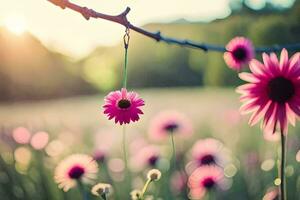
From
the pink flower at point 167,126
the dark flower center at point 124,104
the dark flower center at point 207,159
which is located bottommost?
the dark flower center at point 124,104

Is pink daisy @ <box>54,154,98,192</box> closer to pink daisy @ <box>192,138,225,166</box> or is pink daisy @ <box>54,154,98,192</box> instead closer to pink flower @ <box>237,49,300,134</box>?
pink daisy @ <box>192,138,225,166</box>

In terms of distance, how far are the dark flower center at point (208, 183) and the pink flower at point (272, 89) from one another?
768 millimetres

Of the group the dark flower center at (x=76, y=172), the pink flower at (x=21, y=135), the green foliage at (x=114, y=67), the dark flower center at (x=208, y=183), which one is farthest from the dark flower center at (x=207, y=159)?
the green foliage at (x=114, y=67)

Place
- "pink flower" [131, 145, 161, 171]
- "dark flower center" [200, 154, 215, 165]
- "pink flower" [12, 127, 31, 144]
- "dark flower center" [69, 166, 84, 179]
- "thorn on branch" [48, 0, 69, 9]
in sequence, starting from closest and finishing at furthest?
"thorn on branch" [48, 0, 69, 9] → "dark flower center" [69, 166, 84, 179] → "dark flower center" [200, 154, 215, 165] → "pink flower" [131, 145, 161, 171] → "pink flower" [12, 127, 31, 144]

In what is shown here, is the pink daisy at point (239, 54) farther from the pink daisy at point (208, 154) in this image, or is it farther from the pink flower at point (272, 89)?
the pink flower at point (272, 89)

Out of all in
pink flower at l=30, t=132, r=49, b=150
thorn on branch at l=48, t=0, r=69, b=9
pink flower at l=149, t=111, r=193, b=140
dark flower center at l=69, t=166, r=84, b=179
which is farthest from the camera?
pink flower at l=30, t=132, r=49, b=150

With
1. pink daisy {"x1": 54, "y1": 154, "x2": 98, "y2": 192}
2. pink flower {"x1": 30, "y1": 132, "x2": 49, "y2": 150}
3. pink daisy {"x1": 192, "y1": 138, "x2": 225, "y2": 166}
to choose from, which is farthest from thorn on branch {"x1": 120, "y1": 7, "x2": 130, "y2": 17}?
pink flower {"x1": 30, "y1": 132, "x2": 49, "y2": 150}

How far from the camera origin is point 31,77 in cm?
1948

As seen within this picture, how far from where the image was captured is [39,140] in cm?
296

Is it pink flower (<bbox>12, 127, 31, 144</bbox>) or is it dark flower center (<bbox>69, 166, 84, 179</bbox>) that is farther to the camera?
pink flower (<bbox>12, 127, 31, 144</bbox>)

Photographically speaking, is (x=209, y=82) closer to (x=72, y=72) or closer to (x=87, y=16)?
(x=72, y=72)

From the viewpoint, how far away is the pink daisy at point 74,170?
188 cm

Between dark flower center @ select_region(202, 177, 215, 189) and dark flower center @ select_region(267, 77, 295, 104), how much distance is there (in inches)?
31.3

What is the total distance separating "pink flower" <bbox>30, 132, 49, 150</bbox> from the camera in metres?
2.88
